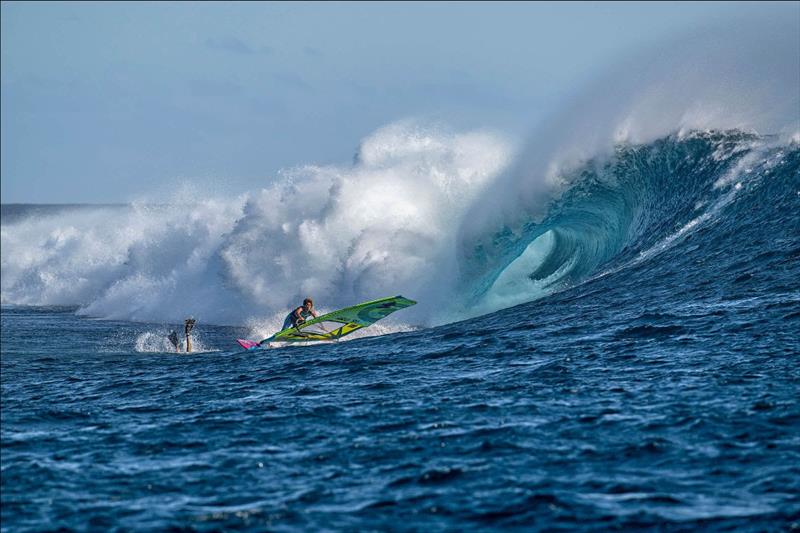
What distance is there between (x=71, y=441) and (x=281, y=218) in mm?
22728

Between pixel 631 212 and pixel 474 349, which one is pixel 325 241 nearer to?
pixel 631 212

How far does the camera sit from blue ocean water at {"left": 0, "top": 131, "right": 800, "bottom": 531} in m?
8.70

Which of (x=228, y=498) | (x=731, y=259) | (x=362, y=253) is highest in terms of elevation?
(x=362, y=253)

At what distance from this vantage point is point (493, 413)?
11922 mm

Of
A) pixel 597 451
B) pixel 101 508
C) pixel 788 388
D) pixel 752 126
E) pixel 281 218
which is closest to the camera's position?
pixel 101 508

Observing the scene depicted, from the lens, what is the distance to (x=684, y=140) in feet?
88.5

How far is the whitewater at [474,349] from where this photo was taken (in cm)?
907

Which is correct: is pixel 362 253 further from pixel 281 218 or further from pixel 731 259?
pixel 731 259

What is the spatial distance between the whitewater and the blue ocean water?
49 millimetres

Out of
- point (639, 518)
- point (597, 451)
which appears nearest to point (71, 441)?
point (597, 451)

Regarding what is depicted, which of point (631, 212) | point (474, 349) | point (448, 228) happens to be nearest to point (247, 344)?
point (474, 349)

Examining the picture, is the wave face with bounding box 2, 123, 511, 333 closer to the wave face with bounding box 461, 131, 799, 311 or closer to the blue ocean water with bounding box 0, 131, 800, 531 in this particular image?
the wave face with bounding box 461, 131, 799, 311

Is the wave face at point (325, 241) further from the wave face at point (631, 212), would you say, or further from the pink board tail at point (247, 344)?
the pink board tail at point (247, 344)

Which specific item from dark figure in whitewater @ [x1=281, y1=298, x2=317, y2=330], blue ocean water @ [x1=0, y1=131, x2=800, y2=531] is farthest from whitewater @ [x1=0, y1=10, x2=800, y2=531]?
dark figure in whitewater @ [x1=281, y1=298, x2=317, y2=330]
